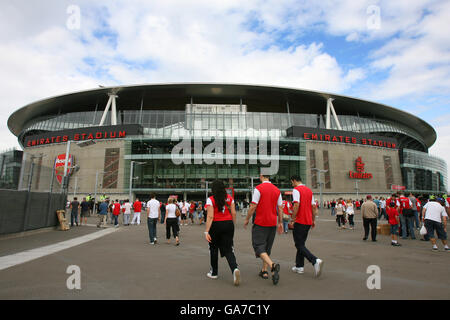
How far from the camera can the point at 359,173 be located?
5147 cm

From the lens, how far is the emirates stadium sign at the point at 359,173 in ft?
167

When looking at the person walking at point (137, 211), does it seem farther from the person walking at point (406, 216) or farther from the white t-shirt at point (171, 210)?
the person walking at point (406, 216)

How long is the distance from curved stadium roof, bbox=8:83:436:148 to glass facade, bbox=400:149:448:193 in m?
10.4

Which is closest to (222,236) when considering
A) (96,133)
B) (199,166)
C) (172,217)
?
(172,217)

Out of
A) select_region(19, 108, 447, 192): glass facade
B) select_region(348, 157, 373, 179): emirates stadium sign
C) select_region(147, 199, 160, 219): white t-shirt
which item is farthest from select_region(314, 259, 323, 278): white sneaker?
select_region(348, 157, 373, 179): emirates stadium sign

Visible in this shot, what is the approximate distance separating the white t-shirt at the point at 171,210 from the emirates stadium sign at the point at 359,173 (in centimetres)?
4922

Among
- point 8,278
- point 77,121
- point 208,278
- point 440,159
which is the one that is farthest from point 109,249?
point 440,159

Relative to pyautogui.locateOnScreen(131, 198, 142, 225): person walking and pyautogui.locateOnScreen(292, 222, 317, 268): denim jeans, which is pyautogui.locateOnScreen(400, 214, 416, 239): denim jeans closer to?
pyautogui.locateOnScreen(292, 222, 317, 268): denim jeans

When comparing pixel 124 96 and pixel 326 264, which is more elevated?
pixel 124 96

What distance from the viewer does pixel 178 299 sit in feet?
11.6

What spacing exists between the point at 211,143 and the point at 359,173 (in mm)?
30084

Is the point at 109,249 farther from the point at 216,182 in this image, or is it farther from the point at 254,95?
the point at 254,95

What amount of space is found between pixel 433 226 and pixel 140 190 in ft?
147
